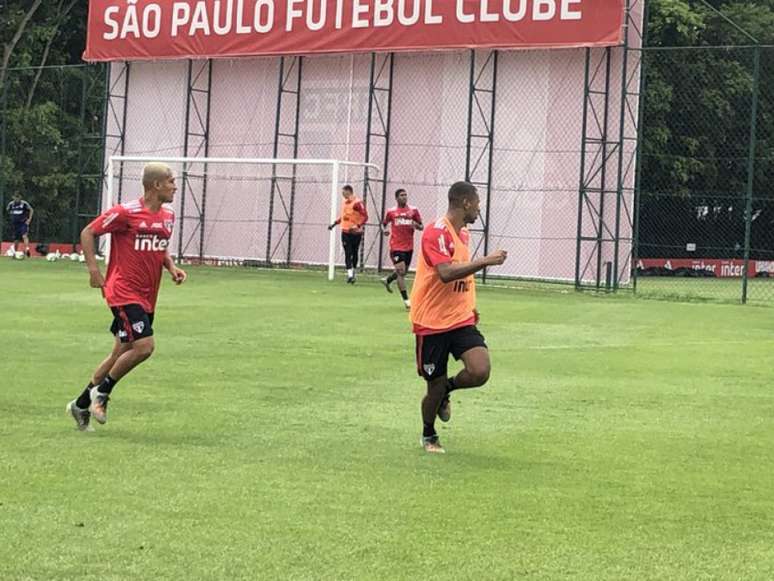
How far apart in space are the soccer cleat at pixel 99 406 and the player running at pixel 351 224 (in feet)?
58.0

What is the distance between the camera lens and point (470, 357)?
30.0ft

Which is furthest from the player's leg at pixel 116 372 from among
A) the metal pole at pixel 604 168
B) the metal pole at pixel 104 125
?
the metal pole at pixel 104 125

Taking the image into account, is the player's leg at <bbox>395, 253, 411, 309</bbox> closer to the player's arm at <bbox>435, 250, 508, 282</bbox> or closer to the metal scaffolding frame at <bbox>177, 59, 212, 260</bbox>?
the player's arm at <bbox>435, 250, 508, 282</bbox>

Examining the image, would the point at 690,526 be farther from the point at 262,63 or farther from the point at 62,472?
the point at 262,63

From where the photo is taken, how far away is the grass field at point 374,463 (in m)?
6.33

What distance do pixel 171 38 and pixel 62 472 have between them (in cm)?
2904

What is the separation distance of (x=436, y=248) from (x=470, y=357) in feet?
2.61

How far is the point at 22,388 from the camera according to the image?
11.7 metres

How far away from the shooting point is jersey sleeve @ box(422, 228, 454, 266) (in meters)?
8.95

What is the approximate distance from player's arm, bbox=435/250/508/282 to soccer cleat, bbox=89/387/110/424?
2.72 metres

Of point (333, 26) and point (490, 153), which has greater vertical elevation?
point (333, 26)

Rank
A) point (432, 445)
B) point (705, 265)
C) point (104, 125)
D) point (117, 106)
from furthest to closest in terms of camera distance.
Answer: point (705, 265)
point (117, 106)
point (104, 125)
point (432, 445)

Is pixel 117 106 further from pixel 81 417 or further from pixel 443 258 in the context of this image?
pixel 443 258

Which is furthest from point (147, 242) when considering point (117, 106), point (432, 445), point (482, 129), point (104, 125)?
point (117, 106)
